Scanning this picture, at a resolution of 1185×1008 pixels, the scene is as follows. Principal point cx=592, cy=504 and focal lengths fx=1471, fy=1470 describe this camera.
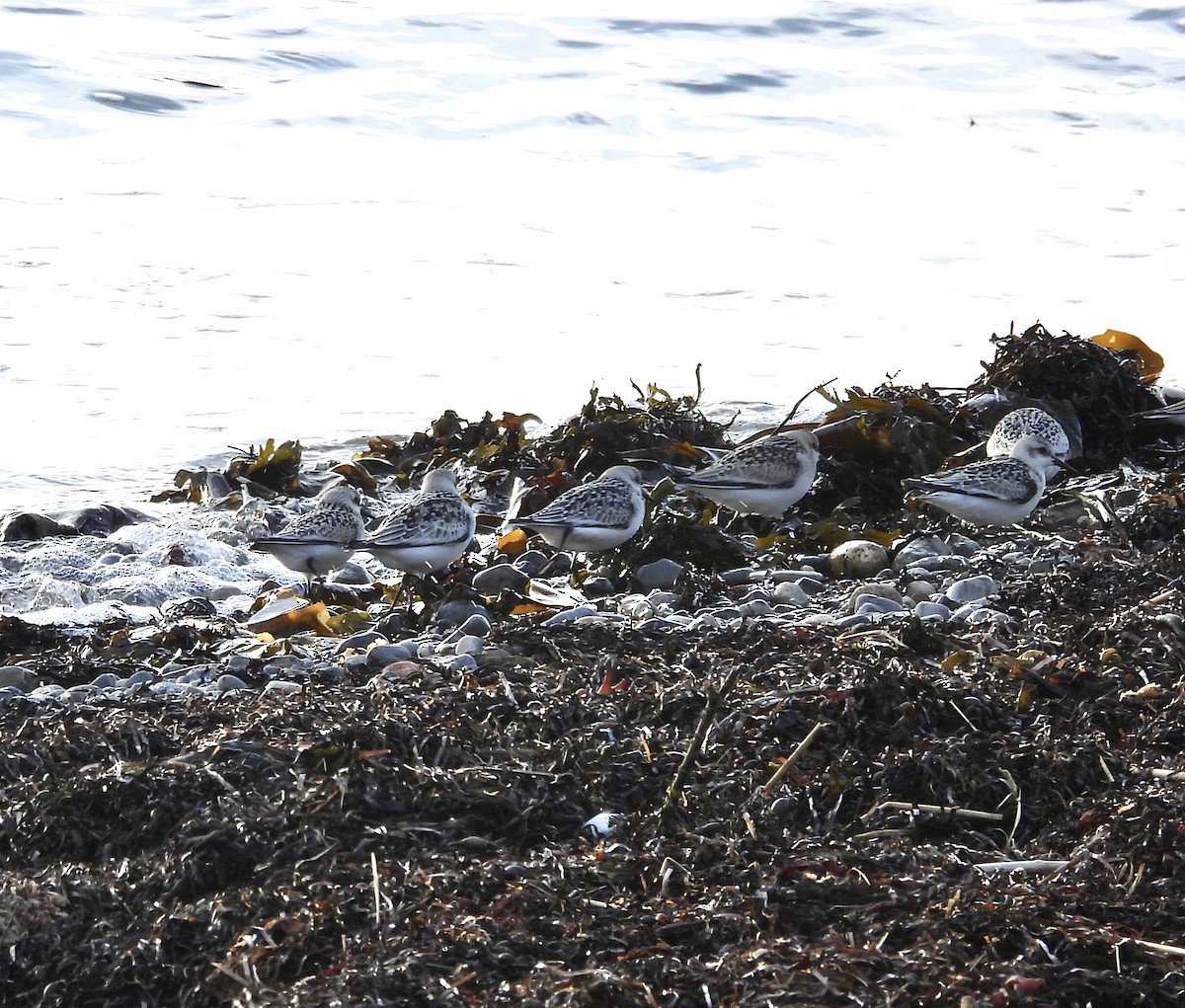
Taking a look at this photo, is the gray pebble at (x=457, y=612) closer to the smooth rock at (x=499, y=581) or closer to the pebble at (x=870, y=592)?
the smooth rock at (x=499, y=581)

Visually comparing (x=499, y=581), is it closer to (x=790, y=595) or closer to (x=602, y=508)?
(x=602, y=508)

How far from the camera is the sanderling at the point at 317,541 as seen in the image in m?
5.91

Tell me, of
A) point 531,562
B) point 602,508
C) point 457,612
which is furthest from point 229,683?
point 531,562

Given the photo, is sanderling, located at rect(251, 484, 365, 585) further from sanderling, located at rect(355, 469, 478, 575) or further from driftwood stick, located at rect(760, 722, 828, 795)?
driftwood stick, located at rect(760, 722, 828, 795)

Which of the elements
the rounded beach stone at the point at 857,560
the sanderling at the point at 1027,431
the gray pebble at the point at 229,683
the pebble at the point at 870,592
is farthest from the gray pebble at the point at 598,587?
the sanderling at the point at 1027,431

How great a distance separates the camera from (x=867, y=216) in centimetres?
1320

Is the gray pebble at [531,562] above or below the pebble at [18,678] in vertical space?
below

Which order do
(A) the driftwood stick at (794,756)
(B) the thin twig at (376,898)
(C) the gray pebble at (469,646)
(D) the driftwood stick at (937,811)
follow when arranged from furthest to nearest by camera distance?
(C) the gray pebble at (469,646) → (A) the driftwood stick at (794,756) → (D) the driftwood stick at (937,811) → (B) the thin twig at (376,898)

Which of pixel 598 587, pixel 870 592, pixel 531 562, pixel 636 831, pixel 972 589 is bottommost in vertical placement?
pixel 531 562

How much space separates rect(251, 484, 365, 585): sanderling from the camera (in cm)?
591

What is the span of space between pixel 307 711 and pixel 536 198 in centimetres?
1025

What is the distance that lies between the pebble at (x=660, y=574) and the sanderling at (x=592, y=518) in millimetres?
173

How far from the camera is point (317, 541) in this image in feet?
19.5

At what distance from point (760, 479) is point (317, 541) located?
1.91 m
